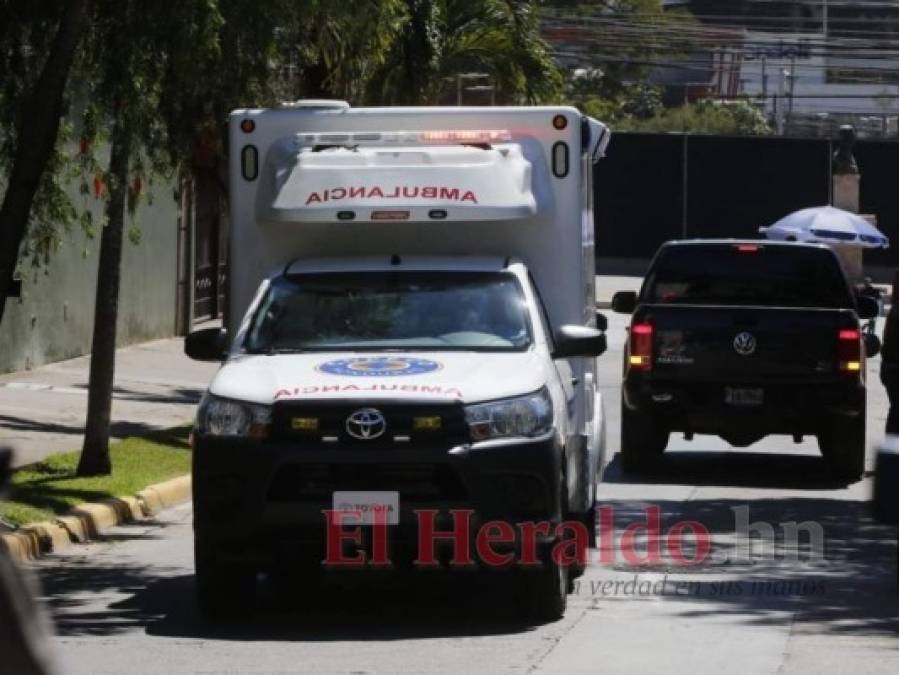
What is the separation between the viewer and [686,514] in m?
14.2

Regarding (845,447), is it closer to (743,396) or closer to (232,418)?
(743,396)

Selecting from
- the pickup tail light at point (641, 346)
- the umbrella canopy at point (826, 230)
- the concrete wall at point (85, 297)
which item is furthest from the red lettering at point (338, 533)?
the umbrella canopy at point (826, 230)

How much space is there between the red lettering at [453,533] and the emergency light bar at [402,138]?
3.11 metres

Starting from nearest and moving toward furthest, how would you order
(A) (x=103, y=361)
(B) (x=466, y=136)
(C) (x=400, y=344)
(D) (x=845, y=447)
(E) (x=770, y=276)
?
1. (C) (x=400, y=344)
2. (B) (x=466, y=136)
3. (A) (x=103, y=361)
4. (D) (x=845, y=447)
5. (E) (x=770, y=276)

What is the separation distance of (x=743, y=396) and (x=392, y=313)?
18.8ft

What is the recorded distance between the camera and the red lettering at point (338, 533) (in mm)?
9688

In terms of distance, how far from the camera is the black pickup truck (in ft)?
52.3

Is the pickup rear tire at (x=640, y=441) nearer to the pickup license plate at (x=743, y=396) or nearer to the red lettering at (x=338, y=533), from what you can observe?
the pickup license plate at (x=743, y=396)

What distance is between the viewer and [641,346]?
16281 mm

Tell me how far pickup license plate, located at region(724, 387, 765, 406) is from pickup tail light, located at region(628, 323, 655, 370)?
2.22 feet

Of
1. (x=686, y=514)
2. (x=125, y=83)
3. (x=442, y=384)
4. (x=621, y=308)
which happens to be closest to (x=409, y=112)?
(x=125, y=83)

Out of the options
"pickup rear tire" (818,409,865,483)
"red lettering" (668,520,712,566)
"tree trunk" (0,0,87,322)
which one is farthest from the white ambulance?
"pickup rear tire" (818,409,865,483)

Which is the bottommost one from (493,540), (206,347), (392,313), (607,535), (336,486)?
(607,535)

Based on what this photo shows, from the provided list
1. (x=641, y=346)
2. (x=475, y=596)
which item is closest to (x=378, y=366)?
(x=475, y=596)
